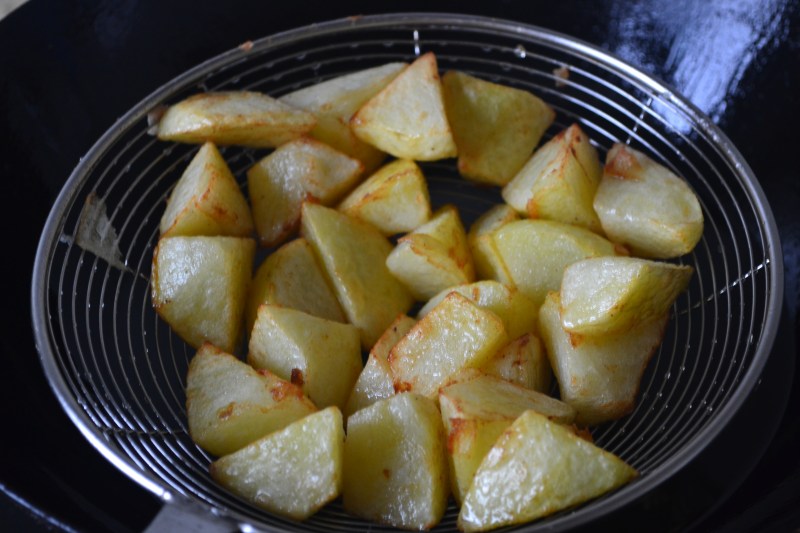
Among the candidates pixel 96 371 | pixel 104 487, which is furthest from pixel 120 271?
pixel 104 487

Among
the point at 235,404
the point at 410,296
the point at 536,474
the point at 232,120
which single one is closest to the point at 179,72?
the point at 232,120

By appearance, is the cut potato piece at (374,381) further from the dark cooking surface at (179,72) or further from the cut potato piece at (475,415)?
the dark cooking surface at (179,72)

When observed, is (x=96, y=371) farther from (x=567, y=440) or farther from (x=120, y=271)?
(x=567, y=440)

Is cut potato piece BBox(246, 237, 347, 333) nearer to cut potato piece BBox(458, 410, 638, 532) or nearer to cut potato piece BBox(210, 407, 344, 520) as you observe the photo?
cut potato piece BBox(210, 407, 344, 520)

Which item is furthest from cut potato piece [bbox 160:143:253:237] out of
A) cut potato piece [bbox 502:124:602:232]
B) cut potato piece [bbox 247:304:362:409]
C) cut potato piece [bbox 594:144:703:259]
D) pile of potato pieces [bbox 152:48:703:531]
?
cut potato piece [bbox 594:144:703:259]

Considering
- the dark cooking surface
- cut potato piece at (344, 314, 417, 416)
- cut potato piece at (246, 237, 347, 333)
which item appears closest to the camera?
the dark cooking surface

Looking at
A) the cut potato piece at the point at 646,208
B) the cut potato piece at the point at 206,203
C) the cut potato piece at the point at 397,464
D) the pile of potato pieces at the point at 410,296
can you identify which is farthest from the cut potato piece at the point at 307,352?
the cut potato piece at the point at 646,208

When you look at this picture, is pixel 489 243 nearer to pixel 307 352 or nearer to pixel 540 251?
pixel 540 251
